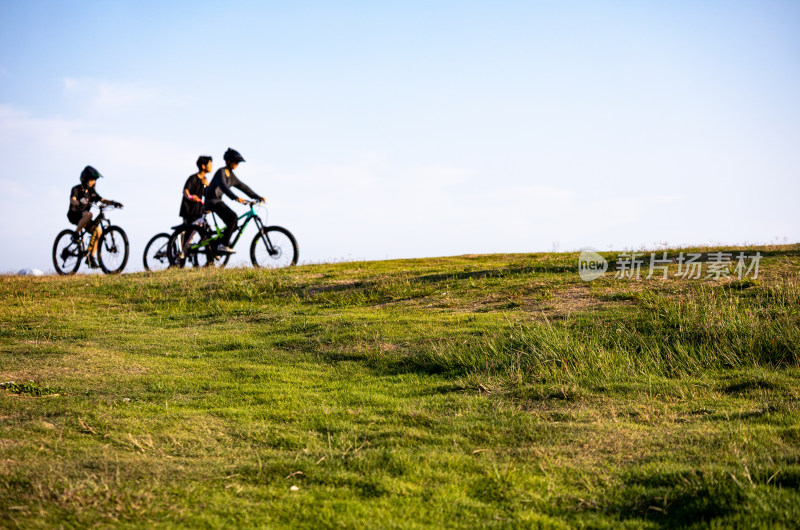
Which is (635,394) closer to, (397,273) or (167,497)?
(167,497)

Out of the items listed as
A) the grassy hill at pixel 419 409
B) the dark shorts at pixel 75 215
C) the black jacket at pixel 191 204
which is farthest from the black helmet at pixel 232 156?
the grassy hill at pixel 419 409

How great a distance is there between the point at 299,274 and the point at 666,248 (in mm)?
9539

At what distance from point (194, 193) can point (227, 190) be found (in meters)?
1.02

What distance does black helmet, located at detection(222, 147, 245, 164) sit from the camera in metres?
16.9

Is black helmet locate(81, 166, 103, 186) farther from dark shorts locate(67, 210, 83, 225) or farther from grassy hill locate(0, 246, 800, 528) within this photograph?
grassy hill locate(0, 246, 800, 528)

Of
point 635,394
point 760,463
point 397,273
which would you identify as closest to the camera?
point 760,463

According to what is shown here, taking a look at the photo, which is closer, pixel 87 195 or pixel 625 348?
pixel 625 348

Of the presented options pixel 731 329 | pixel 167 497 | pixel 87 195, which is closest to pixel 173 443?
pixel 167 497

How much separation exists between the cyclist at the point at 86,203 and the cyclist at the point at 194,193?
82.4 inches

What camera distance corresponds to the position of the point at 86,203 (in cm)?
1761

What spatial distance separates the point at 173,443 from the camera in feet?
16.9

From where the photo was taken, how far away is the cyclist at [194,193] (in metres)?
17.0

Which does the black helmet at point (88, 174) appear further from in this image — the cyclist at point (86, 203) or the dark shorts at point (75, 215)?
the dark shorts at point (75, 215)

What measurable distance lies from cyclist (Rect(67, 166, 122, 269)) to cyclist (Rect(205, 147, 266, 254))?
2.94 meters
